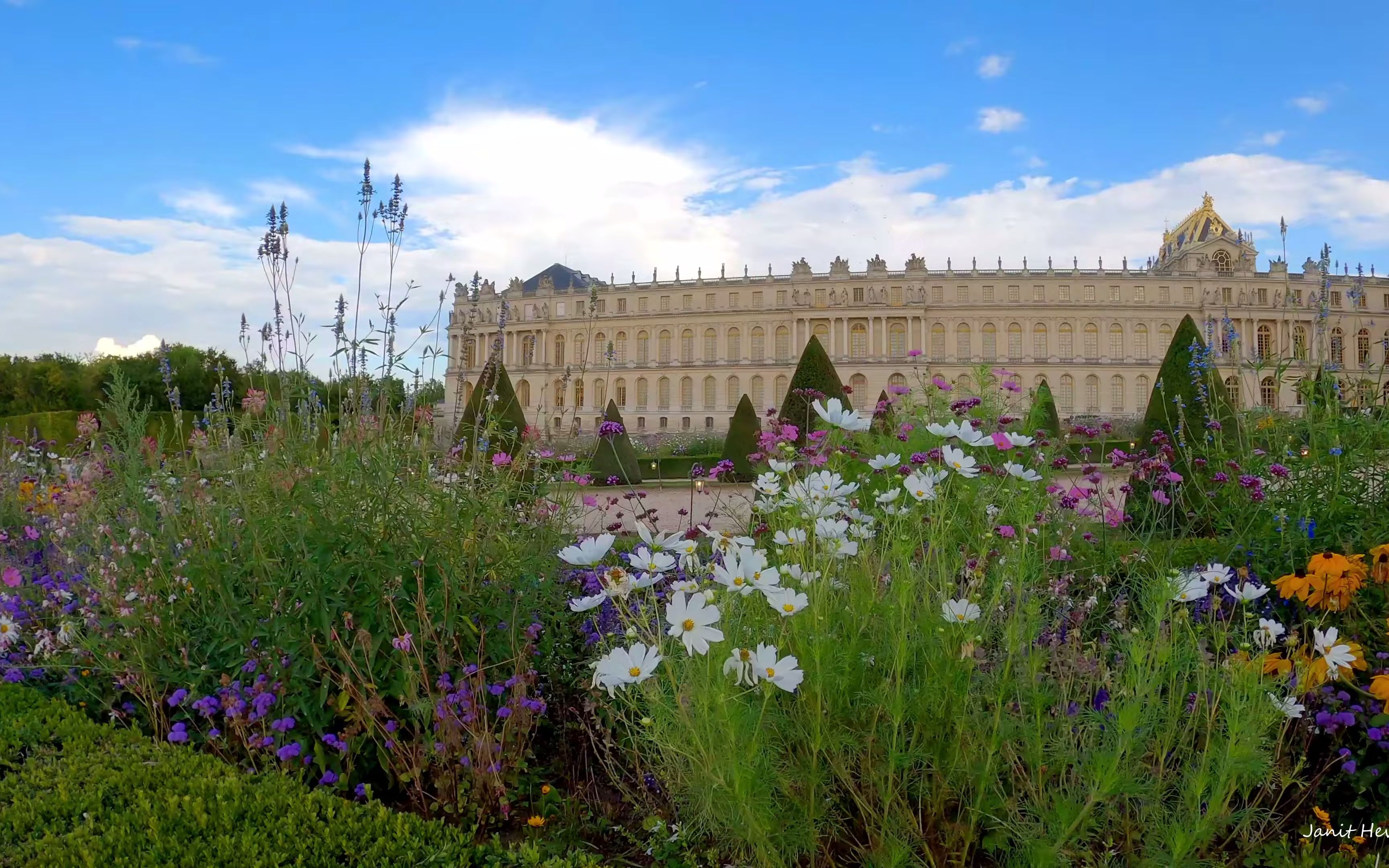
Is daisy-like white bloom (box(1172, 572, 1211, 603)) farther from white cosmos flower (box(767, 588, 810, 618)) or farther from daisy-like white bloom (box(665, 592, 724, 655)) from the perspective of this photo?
daisy-like white bloom (box(665, 592, 724, 655))

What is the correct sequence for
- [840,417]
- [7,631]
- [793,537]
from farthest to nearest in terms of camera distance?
[7,631], [840,417], [793,537]

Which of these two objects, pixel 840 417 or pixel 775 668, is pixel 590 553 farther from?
pixel 840 417

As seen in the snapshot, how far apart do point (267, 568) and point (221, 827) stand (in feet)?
2.49

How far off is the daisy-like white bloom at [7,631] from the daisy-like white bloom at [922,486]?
10.1ft

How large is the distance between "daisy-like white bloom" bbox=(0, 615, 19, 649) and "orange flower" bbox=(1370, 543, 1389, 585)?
439 centimetres

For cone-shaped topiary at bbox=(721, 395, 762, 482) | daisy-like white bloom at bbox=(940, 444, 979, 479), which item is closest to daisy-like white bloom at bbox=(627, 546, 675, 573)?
daisy-like white bloom at bbox=(940, 444, 979, 479)

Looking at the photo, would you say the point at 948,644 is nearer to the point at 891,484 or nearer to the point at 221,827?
the point at 221,827

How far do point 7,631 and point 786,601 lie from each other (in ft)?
9.81

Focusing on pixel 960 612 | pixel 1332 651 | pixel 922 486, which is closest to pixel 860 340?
pixel 922 486

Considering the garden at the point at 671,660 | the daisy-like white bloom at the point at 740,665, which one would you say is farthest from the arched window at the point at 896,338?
the daisy-like white bloom at the point at 740,665

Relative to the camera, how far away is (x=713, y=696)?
1.52m

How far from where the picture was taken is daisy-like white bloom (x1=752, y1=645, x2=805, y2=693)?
4.71 ft

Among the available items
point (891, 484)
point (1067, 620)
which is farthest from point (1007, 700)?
point (891, 484)

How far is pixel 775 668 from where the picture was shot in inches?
58.2
